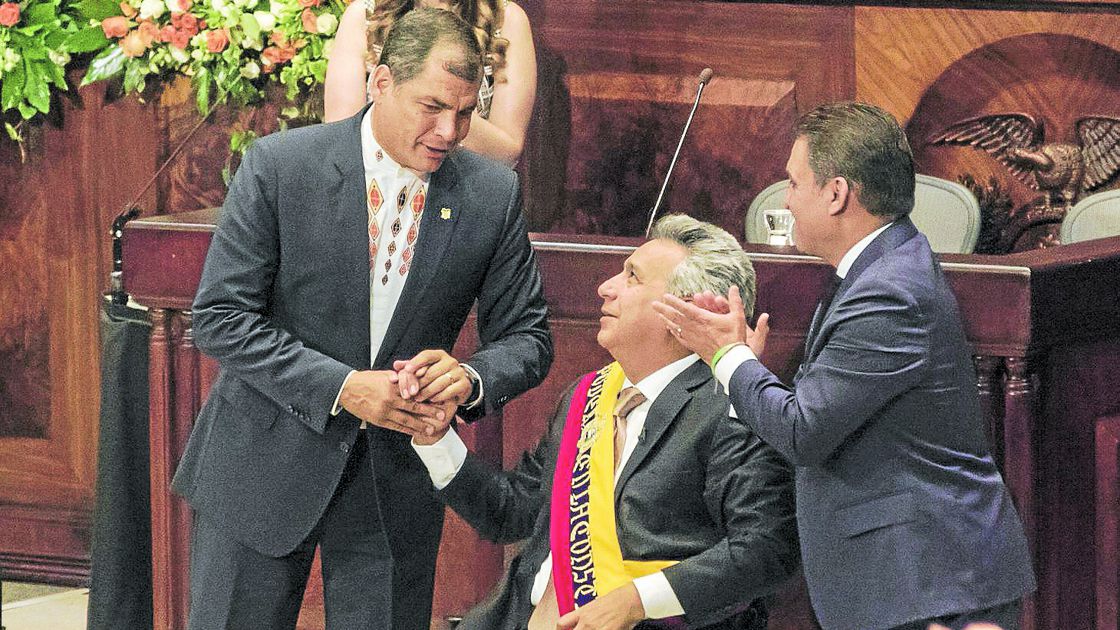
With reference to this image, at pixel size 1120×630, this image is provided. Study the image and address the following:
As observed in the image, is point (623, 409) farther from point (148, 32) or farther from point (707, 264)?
point (148, 32)

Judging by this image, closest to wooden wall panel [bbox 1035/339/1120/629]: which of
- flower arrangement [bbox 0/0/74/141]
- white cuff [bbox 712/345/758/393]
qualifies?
white cuff [bbox 712/345/758/393]

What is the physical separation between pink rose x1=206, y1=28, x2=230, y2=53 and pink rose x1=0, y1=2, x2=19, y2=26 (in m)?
0.61

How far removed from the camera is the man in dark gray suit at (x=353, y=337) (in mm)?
2730

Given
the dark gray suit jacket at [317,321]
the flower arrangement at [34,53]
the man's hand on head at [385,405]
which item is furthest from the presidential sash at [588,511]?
the flower arrangement at [34,53]

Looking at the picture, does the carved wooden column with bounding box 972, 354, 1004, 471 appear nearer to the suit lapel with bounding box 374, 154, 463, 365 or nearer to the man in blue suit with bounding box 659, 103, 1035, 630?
the man in blue suit with bounding box 659, 103, 1035, 630

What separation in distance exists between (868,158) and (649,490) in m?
0.60

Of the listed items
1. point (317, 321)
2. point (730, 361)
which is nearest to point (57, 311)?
point (317, 321)

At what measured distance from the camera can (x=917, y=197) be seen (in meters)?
4.20

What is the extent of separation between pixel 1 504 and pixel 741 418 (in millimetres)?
2890

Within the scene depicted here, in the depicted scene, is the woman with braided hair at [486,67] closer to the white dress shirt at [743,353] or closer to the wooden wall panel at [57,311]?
the wooden wall panel at [57,311]

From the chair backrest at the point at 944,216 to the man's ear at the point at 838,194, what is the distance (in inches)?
60.2

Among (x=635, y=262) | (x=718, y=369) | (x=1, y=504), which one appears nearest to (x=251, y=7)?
(x=1, y=504)

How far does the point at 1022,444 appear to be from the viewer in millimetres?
3043

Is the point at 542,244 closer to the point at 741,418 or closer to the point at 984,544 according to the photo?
the point at 741,418
